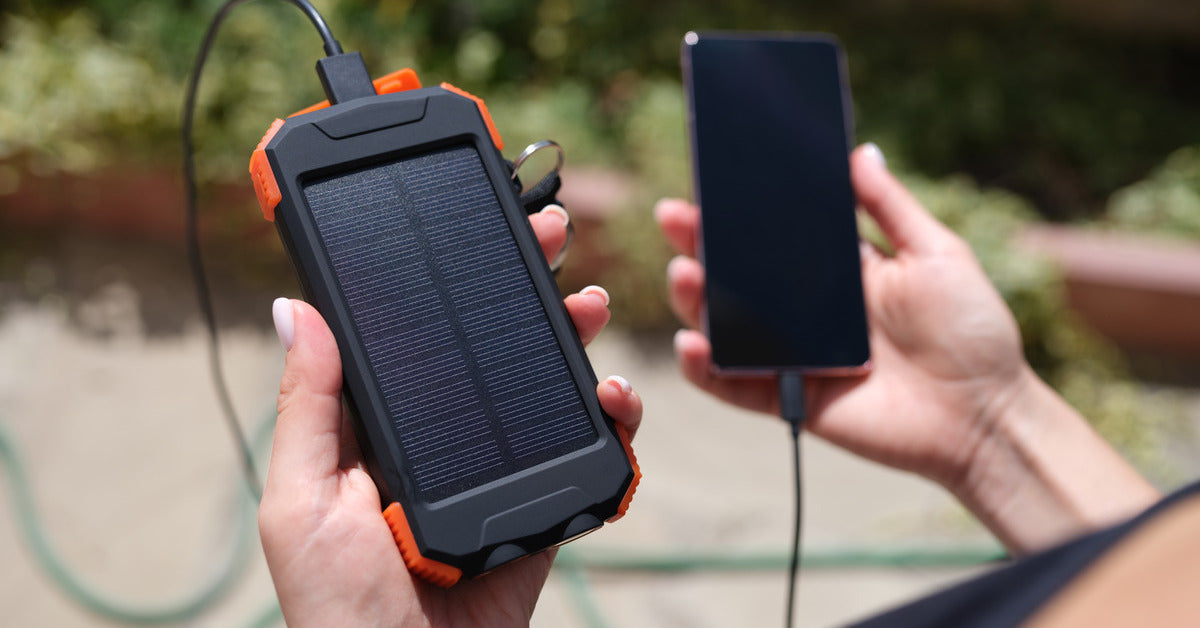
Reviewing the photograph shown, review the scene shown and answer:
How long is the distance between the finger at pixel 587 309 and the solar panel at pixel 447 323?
4 cm

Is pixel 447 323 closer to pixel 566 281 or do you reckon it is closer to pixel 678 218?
pixel 678 218

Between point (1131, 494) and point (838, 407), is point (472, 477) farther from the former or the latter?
point (1131, 494)

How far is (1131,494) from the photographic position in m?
1.27

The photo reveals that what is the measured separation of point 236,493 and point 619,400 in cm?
144

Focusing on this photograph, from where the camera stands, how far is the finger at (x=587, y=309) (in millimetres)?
1004

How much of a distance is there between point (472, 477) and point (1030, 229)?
6.45 ft

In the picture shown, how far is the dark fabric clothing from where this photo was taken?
1.96ft

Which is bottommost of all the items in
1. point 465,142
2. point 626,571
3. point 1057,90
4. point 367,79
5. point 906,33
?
point 626,571

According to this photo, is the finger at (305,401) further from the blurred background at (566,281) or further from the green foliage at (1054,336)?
the green foliage at (1054,336)

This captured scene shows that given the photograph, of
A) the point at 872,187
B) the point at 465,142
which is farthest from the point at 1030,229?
the point at 465,142

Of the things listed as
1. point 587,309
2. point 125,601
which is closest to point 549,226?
point 587,309

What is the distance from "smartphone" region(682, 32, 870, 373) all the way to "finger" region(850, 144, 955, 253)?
0.13ft

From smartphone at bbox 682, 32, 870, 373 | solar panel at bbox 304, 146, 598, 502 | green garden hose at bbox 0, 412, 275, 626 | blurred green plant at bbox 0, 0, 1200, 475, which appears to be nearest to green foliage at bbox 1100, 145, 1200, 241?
blurred green plant at bbox 0, 0, 1200, 475

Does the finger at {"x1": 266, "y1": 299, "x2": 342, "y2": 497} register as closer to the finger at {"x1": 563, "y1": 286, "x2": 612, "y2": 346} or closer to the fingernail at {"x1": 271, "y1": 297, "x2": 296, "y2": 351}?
the fingernail at {"x1": 271, "y1": 297, "x2": 296, "y2": 351}
